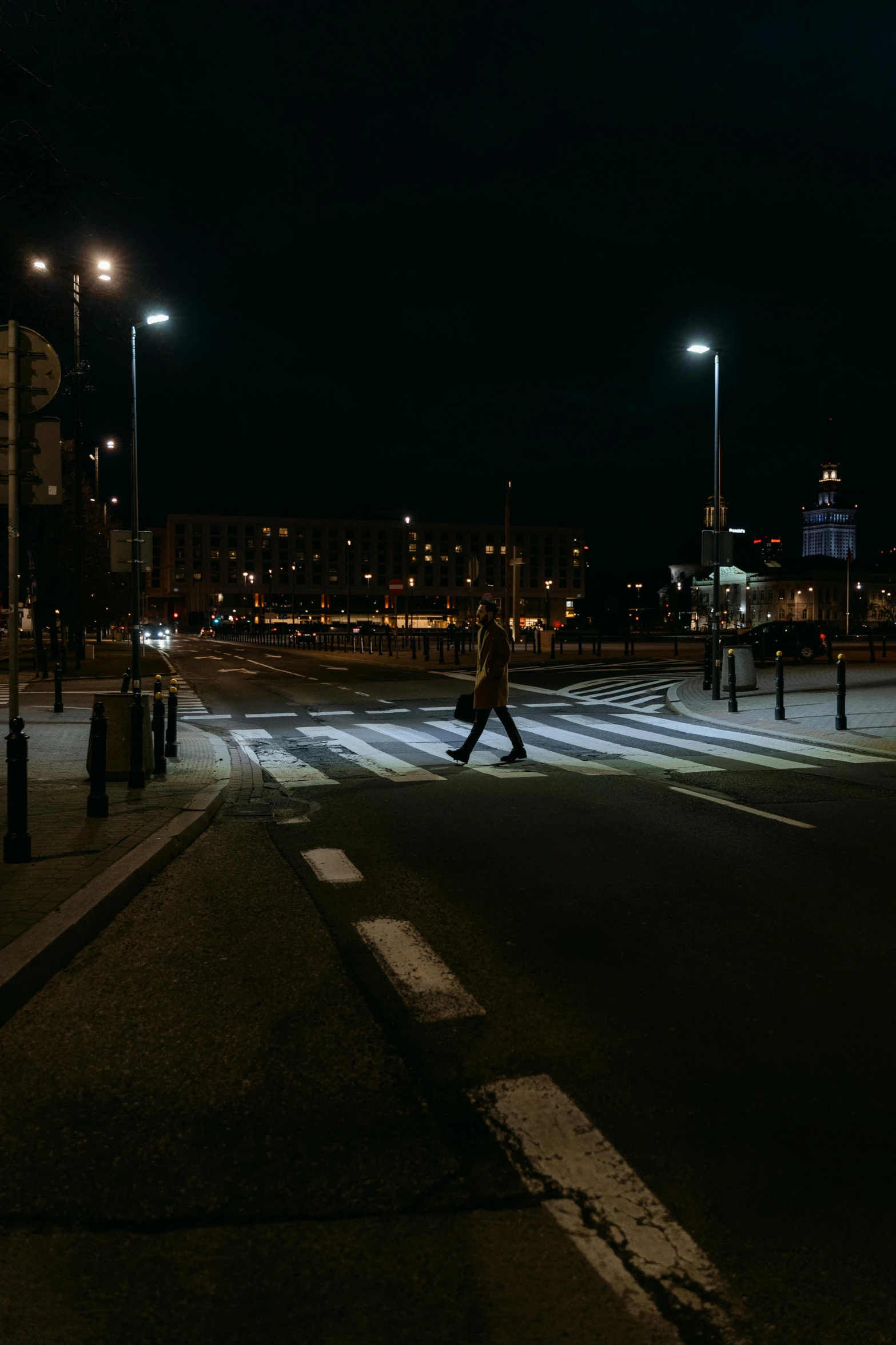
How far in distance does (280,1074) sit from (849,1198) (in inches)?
82.4

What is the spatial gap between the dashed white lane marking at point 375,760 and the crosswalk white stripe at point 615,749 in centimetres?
290

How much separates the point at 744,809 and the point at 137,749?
20.7ft

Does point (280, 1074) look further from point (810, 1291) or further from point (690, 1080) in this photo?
point (810, 1291)

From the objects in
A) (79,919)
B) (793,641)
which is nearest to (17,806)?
(79,919)

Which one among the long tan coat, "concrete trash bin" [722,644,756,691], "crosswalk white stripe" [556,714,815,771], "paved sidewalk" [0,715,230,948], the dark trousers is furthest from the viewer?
"concrete trash bin" [722,644,756,691]

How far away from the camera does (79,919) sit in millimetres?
5809

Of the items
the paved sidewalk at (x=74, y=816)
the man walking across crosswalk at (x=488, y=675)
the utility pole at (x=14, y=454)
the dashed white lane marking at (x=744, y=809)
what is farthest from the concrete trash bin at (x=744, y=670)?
the utility pole at (x=14, y=454)

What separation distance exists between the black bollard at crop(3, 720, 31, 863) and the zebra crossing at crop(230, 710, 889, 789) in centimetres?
457

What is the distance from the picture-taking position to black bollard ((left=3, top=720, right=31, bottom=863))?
7.18 meters

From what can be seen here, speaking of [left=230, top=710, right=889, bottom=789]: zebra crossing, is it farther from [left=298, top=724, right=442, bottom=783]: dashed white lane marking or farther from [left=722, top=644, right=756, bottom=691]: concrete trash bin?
[left=722, top=644, right=756, bottom=691]: concrete trash bin

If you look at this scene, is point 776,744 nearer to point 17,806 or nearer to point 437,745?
point 437,745

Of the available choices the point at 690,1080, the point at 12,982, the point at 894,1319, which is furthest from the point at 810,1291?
the point at 12,982

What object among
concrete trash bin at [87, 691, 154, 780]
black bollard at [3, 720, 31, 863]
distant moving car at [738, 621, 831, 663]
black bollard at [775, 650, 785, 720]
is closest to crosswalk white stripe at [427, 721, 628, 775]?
black bollard at [775, 650, 785, 720]

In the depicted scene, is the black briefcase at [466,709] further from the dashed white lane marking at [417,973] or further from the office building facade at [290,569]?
the office building facade at [290,569]
